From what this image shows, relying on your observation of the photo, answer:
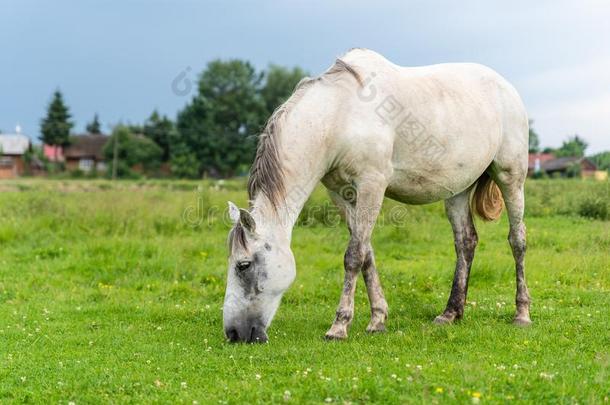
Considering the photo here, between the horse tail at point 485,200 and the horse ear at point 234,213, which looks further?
the horse tail at point 485,200

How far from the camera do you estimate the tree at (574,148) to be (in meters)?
51.9

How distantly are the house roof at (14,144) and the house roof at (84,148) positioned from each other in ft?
14.5

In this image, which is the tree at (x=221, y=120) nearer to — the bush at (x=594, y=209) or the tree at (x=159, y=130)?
the tree at (x=159, y=130)

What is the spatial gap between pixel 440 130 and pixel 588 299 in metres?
3.21

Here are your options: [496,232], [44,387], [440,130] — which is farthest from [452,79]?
[496,232]

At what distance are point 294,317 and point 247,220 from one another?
2.27 m

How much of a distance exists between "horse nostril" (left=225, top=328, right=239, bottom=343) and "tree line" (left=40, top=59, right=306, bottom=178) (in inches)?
1842

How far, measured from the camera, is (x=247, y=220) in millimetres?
5414

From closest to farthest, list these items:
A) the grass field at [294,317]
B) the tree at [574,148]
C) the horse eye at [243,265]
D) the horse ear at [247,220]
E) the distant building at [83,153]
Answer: the grass field at [294,317], the horse ear at [247,220], the horse eye at [243,265], the tree at [574,148], the distant building at [83,153]

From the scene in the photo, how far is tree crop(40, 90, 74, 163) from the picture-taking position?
65.8 m

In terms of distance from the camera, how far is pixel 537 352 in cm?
538

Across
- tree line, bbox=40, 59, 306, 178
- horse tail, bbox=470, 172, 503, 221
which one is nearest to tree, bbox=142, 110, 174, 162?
tree line, bbox=40, 59, 306, 178

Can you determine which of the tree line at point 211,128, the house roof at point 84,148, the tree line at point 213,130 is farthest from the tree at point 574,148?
the house roof at point 84,148

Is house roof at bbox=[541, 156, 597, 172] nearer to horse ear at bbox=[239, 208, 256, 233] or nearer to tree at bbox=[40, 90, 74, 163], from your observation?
tree at bbox=[40, 90, 74, 163]
